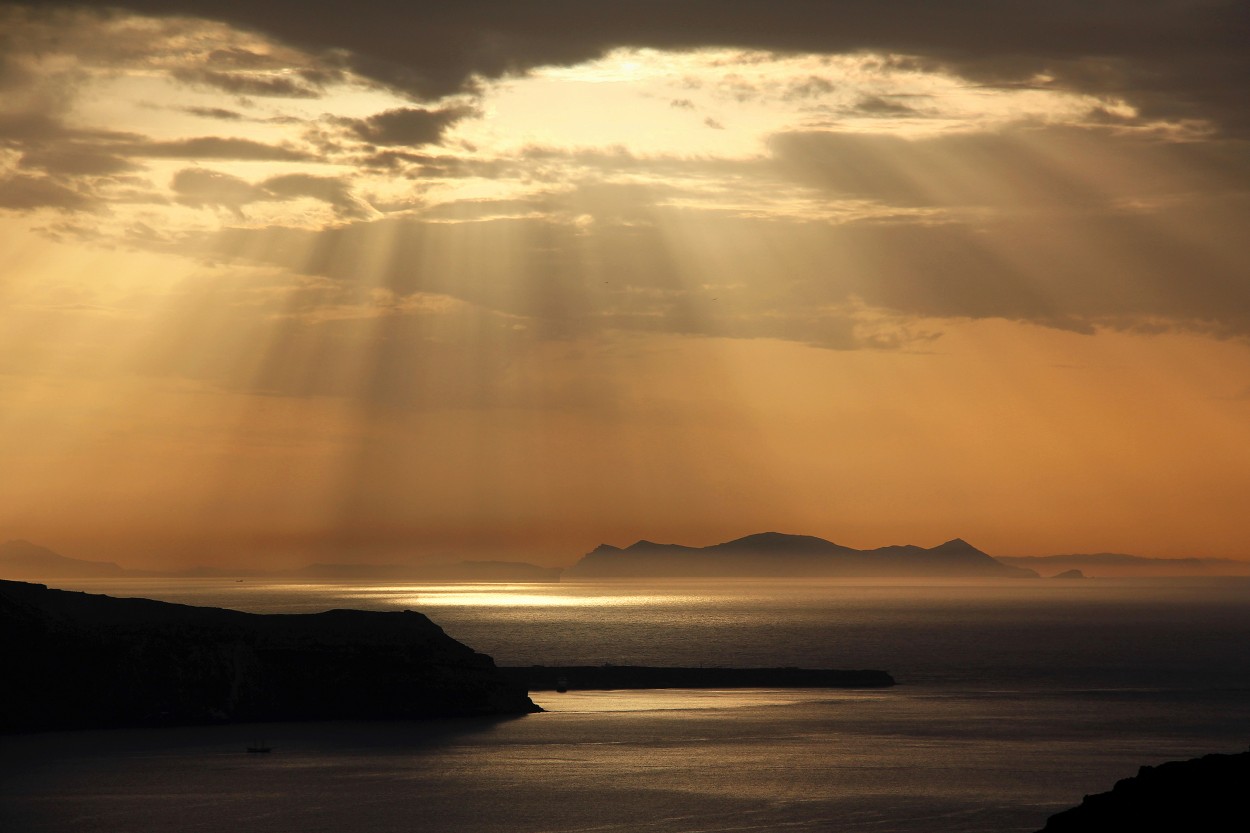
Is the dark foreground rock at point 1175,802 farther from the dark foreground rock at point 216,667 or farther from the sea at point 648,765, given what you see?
the dark foreground rock at point 216,667

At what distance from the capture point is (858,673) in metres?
140

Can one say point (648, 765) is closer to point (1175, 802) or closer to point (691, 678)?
point (1175, 802)

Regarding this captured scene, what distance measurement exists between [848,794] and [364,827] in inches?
916

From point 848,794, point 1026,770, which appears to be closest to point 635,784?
point 848,794

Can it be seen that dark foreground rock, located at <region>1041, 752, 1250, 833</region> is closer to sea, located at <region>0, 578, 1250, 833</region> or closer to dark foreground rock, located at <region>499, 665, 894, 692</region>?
sea, located at <region>0, 578, 1250, 833</region>

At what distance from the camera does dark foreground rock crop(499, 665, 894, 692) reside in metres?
138

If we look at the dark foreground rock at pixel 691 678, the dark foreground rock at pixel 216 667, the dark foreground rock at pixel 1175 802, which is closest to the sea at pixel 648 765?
the dark foreground rock at pixel 216 667

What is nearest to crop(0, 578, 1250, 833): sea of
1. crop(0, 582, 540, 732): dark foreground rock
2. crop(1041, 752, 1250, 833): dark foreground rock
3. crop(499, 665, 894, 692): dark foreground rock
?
crop(0, 582, 540, 732): dark foreground rock

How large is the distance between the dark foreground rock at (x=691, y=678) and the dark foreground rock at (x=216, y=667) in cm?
3173

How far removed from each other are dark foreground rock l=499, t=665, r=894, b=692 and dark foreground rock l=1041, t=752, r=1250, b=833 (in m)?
103

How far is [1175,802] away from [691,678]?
109 m

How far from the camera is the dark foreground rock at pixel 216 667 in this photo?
290ft

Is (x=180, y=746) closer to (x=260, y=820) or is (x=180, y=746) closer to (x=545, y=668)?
(x=260, y=820)

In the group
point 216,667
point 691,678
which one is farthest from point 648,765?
point 691,678
